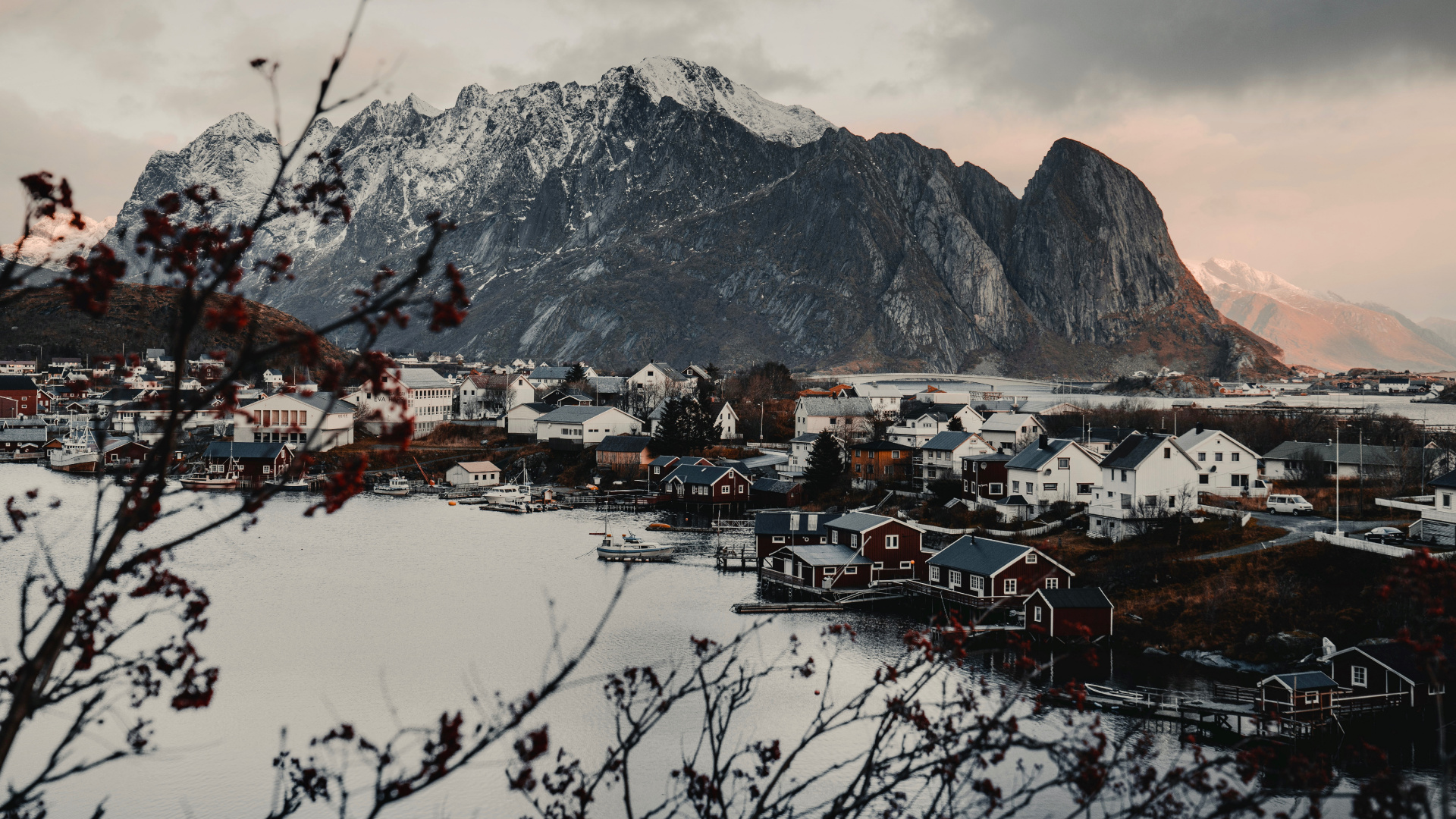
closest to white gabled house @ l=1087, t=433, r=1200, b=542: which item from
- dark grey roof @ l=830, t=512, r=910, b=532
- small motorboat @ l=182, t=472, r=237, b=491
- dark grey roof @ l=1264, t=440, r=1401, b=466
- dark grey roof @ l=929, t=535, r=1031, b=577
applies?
dark grey roof @ l=929, t=535, r=1031, b=577

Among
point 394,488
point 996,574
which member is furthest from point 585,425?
point 996,574

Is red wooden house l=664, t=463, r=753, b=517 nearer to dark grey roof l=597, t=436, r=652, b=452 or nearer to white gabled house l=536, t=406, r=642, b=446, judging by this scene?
dark grey roof l=597, t=436, r=652, b=452

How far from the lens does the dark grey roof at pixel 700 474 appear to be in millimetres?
51906

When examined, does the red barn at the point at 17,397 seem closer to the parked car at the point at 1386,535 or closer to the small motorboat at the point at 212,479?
the small motorboat at the point at 212,479

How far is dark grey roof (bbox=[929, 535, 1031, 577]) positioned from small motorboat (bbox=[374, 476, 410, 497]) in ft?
116

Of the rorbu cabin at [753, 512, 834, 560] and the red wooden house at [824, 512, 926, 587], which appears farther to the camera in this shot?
the rorbu cabin at [753, 512, 834, 560]

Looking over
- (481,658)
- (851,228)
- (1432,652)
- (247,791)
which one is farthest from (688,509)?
(851,228)

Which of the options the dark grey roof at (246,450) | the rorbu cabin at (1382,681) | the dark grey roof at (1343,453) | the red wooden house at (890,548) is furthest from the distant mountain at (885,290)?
the rorbu cabin at (1382,681)

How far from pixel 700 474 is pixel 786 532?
49.5 feet

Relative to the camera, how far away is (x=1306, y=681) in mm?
20344

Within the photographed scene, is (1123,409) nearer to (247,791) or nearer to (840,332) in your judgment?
(247,791)

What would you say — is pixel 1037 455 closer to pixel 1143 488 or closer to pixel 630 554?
pixel 1143 488

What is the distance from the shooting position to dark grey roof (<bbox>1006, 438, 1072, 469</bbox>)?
1583 inches

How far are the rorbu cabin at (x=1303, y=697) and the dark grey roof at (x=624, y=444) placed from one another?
43.8 m
